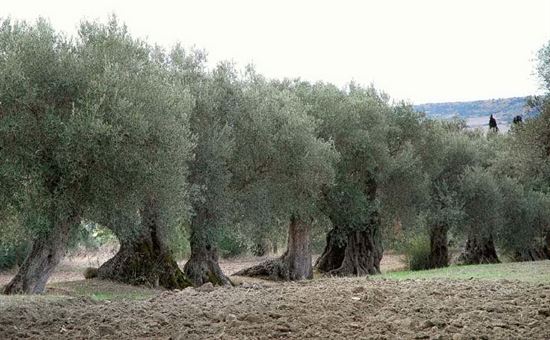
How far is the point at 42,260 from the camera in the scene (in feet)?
52.1

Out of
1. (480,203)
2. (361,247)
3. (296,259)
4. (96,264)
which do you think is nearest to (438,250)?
(480,203)

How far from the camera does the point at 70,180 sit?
43.7ft

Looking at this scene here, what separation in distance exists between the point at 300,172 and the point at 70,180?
464 inches

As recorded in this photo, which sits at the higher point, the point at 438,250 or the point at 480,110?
the point at 480,110

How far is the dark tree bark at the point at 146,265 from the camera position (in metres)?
22.8

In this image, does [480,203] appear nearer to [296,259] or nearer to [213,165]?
[296,259]

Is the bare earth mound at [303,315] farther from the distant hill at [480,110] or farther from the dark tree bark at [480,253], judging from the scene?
the distant hill at [480,110]

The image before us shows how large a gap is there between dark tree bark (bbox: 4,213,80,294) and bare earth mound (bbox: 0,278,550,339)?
232 cm

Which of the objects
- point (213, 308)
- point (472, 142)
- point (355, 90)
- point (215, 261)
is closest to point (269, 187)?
point (215, 261)

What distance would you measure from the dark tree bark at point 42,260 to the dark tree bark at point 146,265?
617 cm

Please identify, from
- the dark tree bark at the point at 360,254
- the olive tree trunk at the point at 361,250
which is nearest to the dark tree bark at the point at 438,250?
the olive tree trunk at the point at 361,250

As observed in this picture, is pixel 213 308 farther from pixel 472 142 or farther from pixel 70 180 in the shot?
pixel 472 142

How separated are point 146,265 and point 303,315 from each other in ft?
46.0

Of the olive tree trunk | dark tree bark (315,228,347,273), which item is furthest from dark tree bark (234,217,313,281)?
dark tree bark (315,228,347,273)
